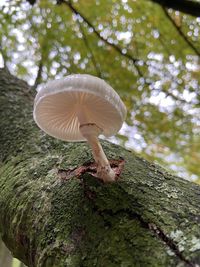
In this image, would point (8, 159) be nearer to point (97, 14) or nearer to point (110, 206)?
point (110, 206)

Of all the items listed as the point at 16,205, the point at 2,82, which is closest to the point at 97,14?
the point at 2,82

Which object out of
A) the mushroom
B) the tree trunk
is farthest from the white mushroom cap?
the tree trunk

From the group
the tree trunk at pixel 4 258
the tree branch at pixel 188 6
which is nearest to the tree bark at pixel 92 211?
the tree trunk at pixel 4 258

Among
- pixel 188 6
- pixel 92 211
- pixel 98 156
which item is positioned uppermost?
pixel 188 6

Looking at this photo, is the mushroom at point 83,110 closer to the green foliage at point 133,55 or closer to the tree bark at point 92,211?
the tree bark at point 92,211

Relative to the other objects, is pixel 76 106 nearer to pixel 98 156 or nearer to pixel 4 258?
pixel 98 156

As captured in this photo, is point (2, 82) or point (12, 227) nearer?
point (12, 227)

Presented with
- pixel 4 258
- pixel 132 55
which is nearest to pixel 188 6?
pixel 132 55
